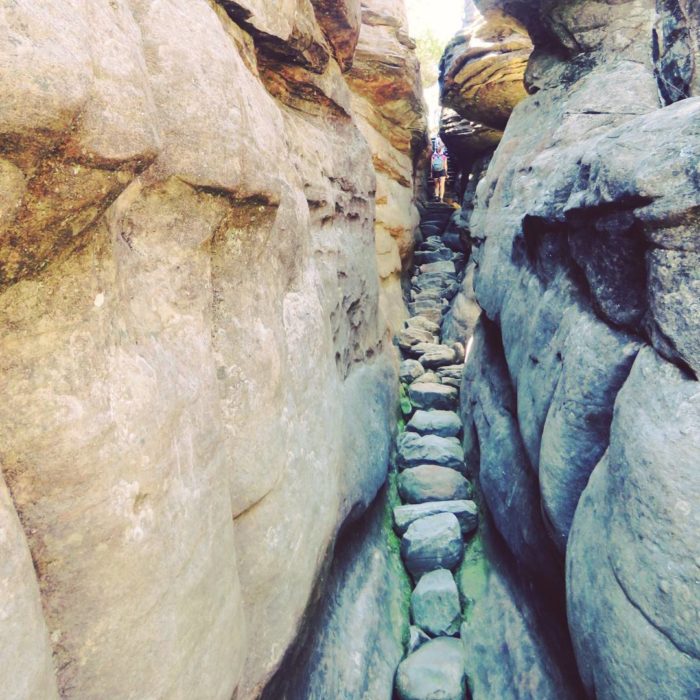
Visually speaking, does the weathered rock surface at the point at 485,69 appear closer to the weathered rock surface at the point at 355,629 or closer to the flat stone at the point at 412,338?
the flat stone at the point at 412,338

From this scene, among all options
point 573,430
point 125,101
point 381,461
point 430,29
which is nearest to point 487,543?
point 381,461

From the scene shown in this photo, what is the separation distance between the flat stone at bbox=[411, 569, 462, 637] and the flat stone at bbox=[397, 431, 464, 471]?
170 cm

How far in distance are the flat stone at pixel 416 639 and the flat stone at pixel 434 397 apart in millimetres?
3616

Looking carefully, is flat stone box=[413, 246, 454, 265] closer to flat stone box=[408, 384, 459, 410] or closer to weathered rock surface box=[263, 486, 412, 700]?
flat stone box=[408, 384, 459, 410]

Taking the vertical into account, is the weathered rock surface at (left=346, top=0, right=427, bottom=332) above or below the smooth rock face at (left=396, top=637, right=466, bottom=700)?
above

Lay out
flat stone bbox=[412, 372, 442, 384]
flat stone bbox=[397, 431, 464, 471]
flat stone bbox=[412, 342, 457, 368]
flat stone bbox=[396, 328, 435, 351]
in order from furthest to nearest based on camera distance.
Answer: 1. flat stone bbox=[396, 328, 435, 351]
2. flat stone bbox=[412, 342, 457, 368]
3. flat stone bbox=[412, 372, 442, 384]
4. flat stone bbox=[397, 431, 464, 471]

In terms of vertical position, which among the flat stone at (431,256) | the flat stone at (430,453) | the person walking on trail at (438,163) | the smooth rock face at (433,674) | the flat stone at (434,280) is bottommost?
the smooth rock face at (433,674)

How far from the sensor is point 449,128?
15.5m

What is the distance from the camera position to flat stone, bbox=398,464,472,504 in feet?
19.1

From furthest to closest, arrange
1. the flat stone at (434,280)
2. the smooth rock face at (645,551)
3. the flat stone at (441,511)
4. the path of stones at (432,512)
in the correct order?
the flat stone at (434,280)
the flat stone at (441,511)
the path of stones at (432,512)
the smooth rock face at (645,551)

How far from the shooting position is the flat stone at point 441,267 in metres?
13.6

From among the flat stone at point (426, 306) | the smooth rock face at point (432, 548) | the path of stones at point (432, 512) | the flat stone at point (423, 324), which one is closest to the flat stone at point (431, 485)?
the path of stones at point (432, 512)

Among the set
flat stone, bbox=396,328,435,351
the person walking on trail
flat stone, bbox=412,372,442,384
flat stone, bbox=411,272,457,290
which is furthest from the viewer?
the person walking on trail

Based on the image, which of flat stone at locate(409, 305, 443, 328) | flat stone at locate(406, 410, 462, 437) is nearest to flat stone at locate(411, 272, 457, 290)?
flat stone at locate(409, 305, 443, 328)
